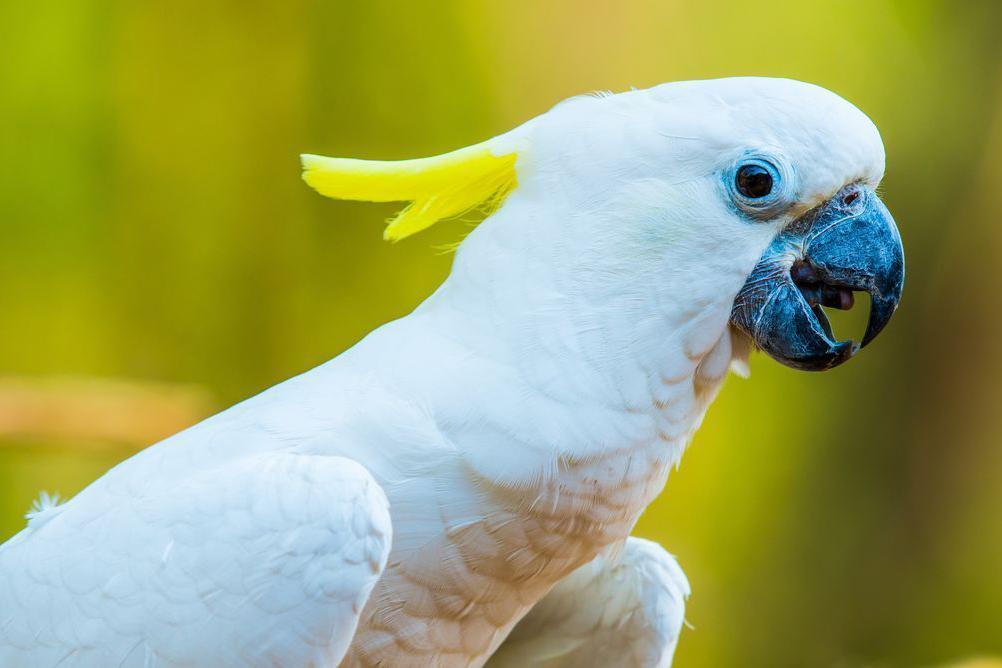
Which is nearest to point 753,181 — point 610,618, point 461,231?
point 610,618

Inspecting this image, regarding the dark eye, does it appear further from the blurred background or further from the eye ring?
the blurred background

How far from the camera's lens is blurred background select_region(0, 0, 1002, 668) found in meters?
3.76

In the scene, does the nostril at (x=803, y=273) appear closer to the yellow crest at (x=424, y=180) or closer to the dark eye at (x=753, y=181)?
the dark eye at (x=753, y=181)

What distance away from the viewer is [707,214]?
1.35m

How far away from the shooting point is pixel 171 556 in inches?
51.8

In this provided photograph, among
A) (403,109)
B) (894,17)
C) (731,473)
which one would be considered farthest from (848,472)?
(403,109)

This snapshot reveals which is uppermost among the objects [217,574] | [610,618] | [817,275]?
[817,275]

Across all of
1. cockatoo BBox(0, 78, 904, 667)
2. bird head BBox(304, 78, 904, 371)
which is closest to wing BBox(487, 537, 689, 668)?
cockatoo BBox(0, 78, 904, 667)

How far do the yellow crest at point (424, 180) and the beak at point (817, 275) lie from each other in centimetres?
38

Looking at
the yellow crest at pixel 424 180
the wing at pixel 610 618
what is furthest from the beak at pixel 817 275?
the wing at pixel 610 618

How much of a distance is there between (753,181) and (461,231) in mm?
2749

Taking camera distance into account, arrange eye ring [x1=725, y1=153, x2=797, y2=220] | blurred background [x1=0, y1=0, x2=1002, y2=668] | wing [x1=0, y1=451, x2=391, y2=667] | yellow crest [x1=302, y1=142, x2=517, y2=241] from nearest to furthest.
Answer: wing [x1=0, y1=451, x2=391, y2=667]
eye ring [x1=725, y1=153, x2=797, y2=220]
yellow crest [x1=302, y1=142, x2=517, y2=241]
blurred background [x1=0, y1=0, x2=1002, y2=668]

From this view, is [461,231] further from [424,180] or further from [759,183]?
[759,183]

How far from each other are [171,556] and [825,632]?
132 inches
